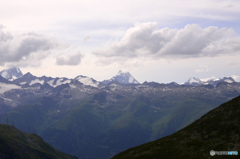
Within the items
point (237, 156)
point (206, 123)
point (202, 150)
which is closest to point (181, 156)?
point (202, 150)

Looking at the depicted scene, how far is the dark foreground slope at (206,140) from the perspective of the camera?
305 ft

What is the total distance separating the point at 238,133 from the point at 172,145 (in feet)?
100

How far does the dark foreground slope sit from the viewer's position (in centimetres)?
9294

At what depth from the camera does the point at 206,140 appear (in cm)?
10500

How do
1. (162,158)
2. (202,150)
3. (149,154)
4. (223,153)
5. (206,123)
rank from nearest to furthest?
(223,153) < (202,150) < (162,158) < (149,154) < (206,123)

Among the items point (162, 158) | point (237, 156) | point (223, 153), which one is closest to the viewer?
point (237, 156)

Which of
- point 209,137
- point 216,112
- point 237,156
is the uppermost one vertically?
point 216,112

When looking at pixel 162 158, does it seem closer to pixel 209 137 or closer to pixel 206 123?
pixel 209 137

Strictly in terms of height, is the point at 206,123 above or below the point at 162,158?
above

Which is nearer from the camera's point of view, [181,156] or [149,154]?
[181,156]

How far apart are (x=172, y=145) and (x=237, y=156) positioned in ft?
137

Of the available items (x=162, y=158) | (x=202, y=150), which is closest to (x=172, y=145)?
(x=162, y=158)

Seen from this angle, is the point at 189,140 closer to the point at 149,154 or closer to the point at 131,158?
the point at 149,154

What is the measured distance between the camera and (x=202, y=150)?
94.1 meters
